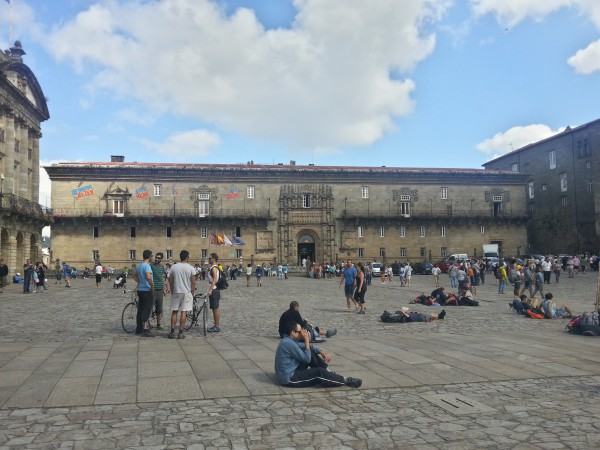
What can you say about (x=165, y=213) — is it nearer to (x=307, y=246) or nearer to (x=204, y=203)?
(x=204, y=203)

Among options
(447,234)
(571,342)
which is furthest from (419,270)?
(571,342)

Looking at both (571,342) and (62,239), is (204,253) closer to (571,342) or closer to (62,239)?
(62,239)

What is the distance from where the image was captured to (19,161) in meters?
38.3

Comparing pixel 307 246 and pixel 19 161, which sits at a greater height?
pixel 19 161

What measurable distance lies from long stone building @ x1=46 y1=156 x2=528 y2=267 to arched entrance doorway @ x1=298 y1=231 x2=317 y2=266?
10 centimetres

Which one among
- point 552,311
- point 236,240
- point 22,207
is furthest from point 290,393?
point 236,240

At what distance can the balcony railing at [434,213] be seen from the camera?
172ft

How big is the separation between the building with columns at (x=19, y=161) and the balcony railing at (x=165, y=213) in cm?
591

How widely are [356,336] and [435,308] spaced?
7.20m

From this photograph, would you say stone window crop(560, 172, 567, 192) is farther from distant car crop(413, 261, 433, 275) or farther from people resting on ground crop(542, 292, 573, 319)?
people resting on ground crop(542, 292, 573, 319)

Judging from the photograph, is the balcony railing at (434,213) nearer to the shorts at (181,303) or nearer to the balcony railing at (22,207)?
the balcony railing at (22,207)

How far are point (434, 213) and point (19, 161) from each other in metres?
38.1

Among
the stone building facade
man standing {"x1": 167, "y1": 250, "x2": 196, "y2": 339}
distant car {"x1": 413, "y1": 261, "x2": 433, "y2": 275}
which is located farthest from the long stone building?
man standing {"x1": 167, "y1": 250, "x2": 196, "y2": 339}

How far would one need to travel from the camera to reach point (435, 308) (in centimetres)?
1762
